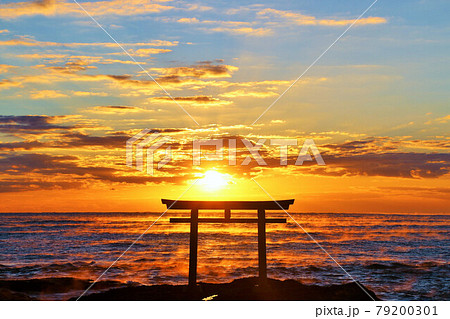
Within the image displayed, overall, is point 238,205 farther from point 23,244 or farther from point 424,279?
point 23,244

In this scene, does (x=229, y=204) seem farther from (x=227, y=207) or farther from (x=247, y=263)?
(x=247, y=263)

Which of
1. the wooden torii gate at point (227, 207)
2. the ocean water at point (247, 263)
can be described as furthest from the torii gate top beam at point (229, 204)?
the ocean water at point (247, 263)

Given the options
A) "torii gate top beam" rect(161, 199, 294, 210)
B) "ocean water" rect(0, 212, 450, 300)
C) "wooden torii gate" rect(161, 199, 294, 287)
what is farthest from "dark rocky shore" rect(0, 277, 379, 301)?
"ocean water" rect(0, 212, 450, 300)

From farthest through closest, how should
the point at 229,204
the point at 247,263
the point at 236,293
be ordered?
1. the point at 247,263
2. the point at 229,204
3. the point at 236,293

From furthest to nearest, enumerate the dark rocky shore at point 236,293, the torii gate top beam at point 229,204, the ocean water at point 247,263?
the ocean water at point 247,263 < the torii gate top beam at point 229,204 < the dark rocky shore at point 236,293

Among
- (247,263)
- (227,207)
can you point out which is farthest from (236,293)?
(247,263)

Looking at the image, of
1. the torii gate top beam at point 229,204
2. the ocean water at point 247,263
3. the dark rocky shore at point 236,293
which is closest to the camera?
the dark rocky shore at point 236,293

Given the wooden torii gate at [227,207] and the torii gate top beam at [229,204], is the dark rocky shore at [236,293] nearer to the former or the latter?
the wooden torii gate at [227,207]

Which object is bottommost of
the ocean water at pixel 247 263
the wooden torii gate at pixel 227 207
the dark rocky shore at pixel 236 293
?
the ocean water at pixel 247 263

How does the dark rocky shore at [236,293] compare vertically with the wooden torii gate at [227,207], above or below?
below

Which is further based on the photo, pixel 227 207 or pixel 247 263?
pixel 247 263
